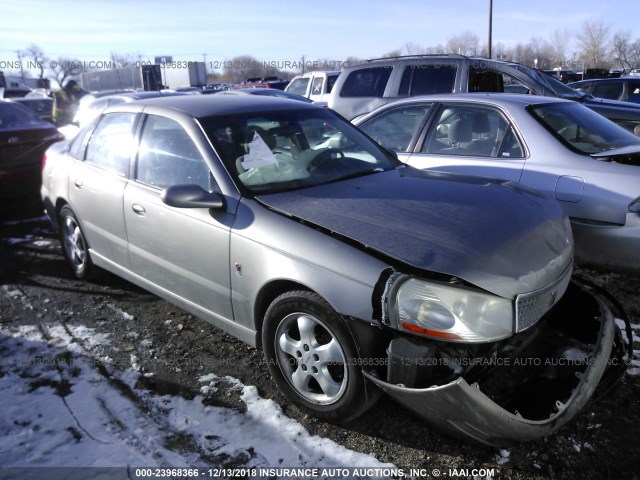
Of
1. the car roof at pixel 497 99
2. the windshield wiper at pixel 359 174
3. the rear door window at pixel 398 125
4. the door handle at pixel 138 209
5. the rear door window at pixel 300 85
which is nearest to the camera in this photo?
the windshield wiper at pixel 359 174

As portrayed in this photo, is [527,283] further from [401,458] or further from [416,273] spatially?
[401,458]

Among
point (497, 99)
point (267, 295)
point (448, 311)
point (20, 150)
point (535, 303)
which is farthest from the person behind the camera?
point (20, 150)

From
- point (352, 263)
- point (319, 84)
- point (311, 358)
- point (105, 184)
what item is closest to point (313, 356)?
point (311, 358)

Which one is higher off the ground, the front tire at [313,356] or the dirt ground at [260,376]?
the front tire at [313,356]

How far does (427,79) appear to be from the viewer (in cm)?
812

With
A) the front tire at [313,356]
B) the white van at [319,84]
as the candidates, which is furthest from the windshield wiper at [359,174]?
the white van at [319,84]

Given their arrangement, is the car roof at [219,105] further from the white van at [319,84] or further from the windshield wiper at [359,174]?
the white van at [319,84]

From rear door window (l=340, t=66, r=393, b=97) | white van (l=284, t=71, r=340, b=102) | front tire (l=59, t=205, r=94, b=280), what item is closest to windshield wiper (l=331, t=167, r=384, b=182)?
front tire (l=59, t=205, r=94, b=280)

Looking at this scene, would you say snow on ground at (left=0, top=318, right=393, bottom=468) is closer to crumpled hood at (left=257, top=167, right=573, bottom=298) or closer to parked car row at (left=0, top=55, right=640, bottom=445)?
parked car row at (left=0, top=55, right=640, bottom=445)

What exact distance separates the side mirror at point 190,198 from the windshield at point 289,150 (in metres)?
0.21

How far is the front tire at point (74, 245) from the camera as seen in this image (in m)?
4.52

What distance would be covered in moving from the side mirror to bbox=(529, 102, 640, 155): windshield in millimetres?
2807

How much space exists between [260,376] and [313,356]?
664 mm

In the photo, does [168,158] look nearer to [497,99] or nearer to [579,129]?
[497,99]
